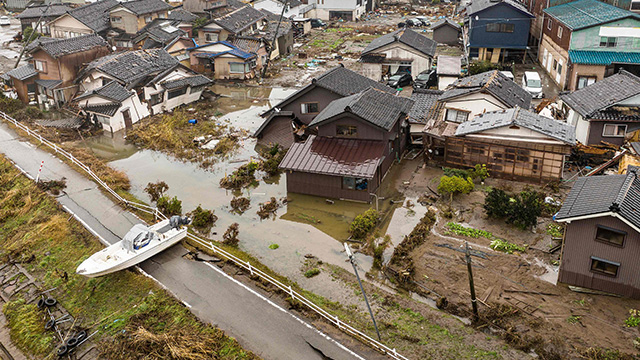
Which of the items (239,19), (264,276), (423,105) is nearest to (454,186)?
(423,105)

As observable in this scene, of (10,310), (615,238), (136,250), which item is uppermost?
(615,238)

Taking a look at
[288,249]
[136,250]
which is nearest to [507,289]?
[288,249]

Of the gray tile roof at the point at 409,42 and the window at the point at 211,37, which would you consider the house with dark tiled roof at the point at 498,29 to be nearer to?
the gray tile roof at the point at 409,42

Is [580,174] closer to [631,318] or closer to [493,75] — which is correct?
[493,75]

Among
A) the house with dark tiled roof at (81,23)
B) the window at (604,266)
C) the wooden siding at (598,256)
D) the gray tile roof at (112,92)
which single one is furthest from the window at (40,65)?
the window at (604,266)

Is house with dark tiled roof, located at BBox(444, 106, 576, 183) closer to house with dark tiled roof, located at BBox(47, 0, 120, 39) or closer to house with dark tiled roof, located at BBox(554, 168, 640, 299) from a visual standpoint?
house with dark tiled roof, located at BBox(554, 168, 640, 299)

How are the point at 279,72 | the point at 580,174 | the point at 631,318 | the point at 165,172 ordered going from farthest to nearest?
the point at 279,72 < the point at 165,172 < the point at 580,174 < the point at 631,318

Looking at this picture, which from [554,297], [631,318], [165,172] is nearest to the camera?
[631,318]

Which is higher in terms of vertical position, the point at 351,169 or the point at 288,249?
the point at 351,169
